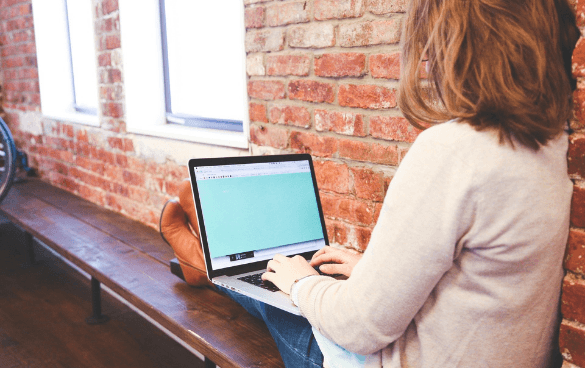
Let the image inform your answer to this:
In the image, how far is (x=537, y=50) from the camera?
30.0 inches

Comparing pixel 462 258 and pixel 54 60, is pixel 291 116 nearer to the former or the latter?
pixel 462 258

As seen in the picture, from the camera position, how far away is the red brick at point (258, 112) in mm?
1946

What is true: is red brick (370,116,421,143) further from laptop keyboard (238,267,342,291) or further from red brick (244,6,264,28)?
red brick (244,6,264,28)

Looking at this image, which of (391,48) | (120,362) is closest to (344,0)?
(391,48)

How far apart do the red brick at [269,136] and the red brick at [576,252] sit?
1.12m

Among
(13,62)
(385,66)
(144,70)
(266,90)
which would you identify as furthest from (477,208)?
(13,62)

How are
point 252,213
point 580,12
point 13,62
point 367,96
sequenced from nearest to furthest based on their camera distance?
point 580,12 → point 252,213 → point 367,96 → point 13,62

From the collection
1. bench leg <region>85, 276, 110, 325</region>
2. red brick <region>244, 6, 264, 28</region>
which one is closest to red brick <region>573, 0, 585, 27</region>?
red brick <region>244, 6, 264, 28</region>

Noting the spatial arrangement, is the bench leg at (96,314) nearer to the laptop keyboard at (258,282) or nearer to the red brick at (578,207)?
the laptop keyboard at (258,282)

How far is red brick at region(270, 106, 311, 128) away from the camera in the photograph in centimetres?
177

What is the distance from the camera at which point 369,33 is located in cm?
150

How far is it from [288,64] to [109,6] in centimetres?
141

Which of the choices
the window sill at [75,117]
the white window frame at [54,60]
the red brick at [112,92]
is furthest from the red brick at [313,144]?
the white window frame at [54,60]

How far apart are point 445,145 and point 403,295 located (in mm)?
231
